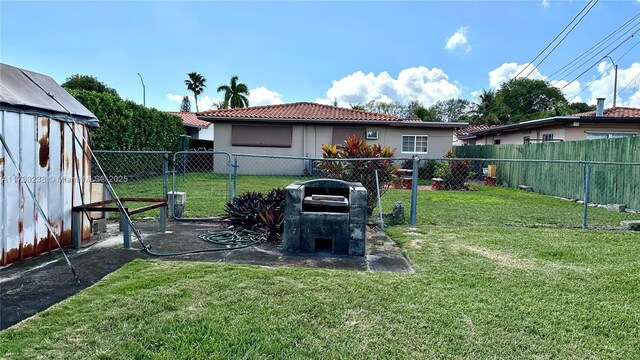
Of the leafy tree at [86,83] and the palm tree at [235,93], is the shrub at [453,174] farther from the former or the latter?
the leafy tree at [86,83]

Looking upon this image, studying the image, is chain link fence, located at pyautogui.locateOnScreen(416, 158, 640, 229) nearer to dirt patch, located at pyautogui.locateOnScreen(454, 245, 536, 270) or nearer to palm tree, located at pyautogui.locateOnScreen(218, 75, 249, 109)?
dirt patch, located at pyautogui.locateOnScreen(454, 245, 536, 270)

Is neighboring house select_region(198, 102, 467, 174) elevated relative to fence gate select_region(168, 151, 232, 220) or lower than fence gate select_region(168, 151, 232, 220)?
→ elevated

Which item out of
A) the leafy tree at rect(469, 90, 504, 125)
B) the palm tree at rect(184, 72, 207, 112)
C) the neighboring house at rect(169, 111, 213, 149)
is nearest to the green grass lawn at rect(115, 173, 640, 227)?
the neighboring house at rect(169, 111, 213, 149)

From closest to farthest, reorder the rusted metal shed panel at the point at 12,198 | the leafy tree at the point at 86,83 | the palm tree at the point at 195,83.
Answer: the rusted metal shed panel at the point at 12,198, the leafy tree at the point at 86,83, the palm tree at the point at 195,83

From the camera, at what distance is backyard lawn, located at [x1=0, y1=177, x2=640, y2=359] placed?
2484 millimetres

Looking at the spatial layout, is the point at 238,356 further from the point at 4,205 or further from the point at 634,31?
the point at 634,31

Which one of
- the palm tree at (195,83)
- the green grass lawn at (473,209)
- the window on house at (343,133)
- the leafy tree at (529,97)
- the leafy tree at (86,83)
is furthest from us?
the palm tree at (195,83)

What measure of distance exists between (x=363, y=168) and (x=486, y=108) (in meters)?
41.3

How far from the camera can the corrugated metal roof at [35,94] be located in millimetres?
3908

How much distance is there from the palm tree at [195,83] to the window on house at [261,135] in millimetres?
32634

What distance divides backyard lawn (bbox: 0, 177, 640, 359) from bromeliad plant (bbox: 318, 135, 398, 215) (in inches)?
121

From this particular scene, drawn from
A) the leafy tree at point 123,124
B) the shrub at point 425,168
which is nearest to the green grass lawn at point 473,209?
the leafy tree at point 123,124

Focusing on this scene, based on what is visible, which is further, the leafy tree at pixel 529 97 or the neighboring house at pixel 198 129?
the leafy tree at pixel 529 97

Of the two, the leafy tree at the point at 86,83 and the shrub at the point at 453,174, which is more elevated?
the leafy tree at the point at 86,83
